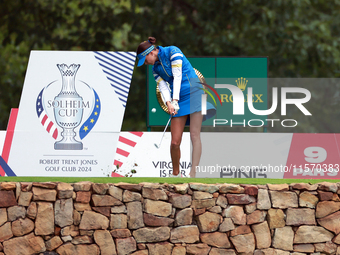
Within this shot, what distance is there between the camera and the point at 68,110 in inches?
296

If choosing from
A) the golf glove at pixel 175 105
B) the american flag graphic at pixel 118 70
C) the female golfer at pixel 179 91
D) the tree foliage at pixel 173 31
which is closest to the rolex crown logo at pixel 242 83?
the american flag graphic at pixel 118 70

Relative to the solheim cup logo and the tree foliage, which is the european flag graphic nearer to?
the solheim cup logo

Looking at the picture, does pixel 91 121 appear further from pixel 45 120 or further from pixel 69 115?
pixel 45 120

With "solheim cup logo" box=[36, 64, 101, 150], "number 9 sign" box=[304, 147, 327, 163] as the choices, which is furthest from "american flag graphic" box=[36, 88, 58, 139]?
"number 9 sign" box=[304, 147, 327, 163]

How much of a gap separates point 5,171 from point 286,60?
294 inches

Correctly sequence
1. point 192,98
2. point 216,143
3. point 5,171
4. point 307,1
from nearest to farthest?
point 192,98, point 216,143, point 5,171, point 307,1

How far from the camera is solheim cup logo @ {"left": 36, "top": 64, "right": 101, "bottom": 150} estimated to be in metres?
7.41

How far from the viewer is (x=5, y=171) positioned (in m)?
7.42

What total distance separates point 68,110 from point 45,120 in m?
0.38

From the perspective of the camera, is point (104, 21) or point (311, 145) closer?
point (311, 145)

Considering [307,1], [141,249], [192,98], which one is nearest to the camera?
[141,249]

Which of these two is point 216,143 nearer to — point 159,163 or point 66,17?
point 159,163

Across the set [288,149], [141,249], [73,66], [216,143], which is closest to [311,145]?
[288,149]

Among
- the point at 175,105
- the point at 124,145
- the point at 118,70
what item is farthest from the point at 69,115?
the point at 175,105
